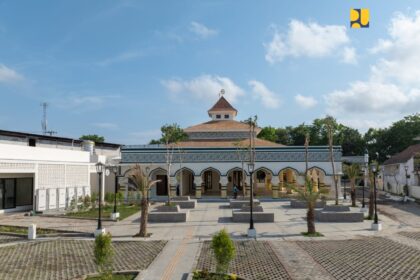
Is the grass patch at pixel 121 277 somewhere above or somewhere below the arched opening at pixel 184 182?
below

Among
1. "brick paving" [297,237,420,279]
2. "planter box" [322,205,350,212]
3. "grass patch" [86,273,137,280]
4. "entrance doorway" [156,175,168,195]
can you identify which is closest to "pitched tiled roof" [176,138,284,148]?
"entrance doorway" [156,175,168,195]

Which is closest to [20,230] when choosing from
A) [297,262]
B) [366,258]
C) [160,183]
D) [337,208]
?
[297,262]

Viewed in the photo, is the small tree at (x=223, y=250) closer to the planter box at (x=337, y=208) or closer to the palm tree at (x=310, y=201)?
the palm tree at (x=310, y=201)

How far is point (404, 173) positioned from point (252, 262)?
35.3 meters

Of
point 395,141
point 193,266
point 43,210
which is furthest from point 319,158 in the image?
point 395,141

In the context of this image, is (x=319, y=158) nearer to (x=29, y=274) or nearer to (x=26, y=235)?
(x=26, y=235)

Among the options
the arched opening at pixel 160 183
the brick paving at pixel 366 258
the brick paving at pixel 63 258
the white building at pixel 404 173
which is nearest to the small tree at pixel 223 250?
the brick paving at pixel 63 258

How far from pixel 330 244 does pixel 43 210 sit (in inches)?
779

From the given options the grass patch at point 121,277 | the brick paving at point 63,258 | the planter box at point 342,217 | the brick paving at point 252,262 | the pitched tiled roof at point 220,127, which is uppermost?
the pitched tiled roof at point 220,127

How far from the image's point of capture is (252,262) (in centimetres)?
1278

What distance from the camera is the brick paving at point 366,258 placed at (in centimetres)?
1123

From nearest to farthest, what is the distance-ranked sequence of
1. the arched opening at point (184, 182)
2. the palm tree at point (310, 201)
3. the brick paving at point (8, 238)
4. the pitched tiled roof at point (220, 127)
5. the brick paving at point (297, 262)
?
the brick paving at point (297, 262) < the brick paving at point (8, 238) < the palm tree at point (310, 201) < the arched opening at point (184, 182) < the pitched tiled roof at point (220, 127)

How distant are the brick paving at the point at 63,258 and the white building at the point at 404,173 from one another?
1129 inches

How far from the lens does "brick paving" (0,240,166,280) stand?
11.8m
